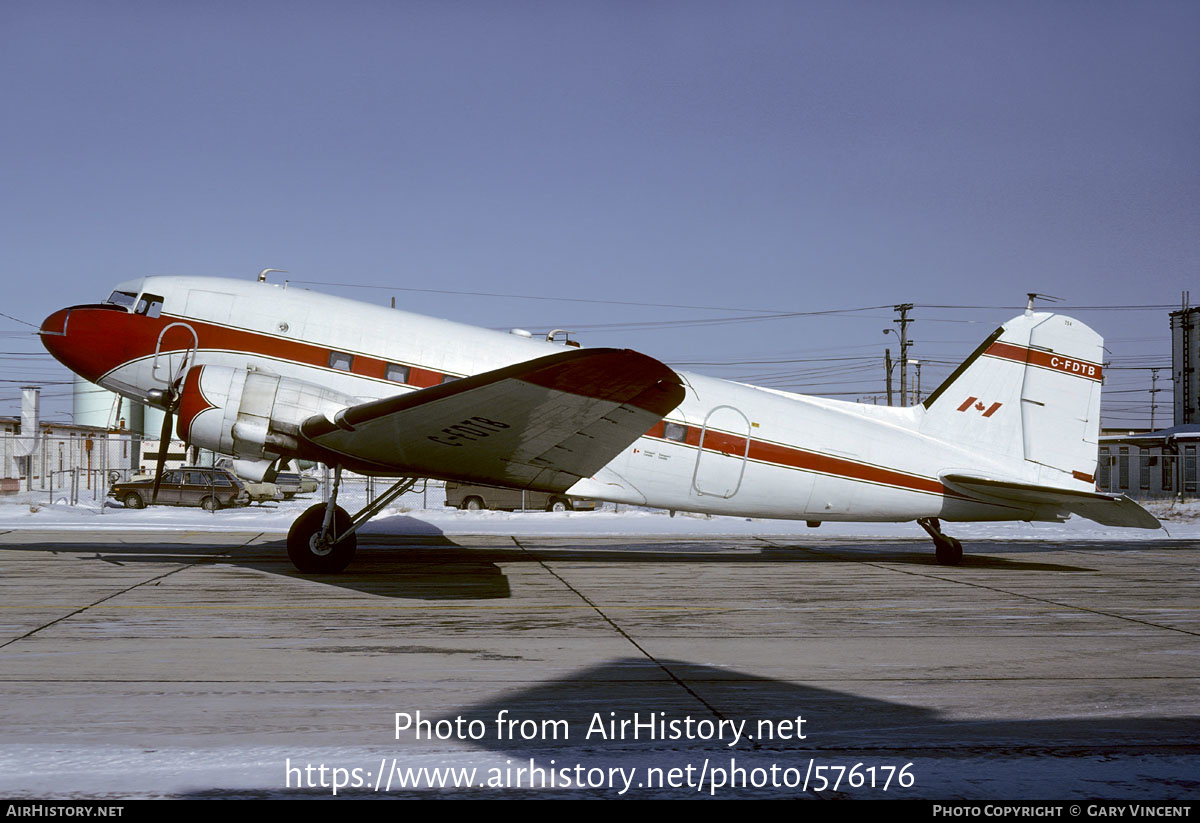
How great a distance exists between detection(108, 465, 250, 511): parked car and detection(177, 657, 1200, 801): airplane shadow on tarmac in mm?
31835

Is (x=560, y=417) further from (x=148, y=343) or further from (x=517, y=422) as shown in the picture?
(x=148, y=343)

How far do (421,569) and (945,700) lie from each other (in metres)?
9.69

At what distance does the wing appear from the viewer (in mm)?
10555

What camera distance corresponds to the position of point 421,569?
581 inches

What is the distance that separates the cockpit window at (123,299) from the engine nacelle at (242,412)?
2170 millimetres

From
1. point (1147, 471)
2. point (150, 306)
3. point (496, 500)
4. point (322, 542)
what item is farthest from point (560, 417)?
point (1147, 471)

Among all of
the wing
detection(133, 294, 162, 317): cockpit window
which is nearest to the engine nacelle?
the wing

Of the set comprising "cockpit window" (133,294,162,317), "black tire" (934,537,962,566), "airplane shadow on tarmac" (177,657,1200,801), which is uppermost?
"cockpit window" (133,294,162,317)

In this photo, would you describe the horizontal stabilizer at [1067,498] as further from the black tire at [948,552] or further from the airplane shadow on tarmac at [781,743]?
the airplane shadow on tarmac at [781,743]

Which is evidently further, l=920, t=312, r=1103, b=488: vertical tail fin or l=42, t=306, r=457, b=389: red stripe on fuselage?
l=920, t=312, r=1103, b=488: vertical tail fin

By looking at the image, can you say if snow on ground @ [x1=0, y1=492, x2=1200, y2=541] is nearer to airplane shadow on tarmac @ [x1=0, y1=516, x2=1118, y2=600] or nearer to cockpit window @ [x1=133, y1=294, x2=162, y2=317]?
airplane shadow on tarmac @ [x1=0, y1=516, x2=1118, y2=600]

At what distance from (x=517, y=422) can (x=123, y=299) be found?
741cm

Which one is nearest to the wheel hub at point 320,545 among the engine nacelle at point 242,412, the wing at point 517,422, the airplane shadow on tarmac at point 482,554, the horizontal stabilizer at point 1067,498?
the airplane shadow on tarmac at point 482,554
